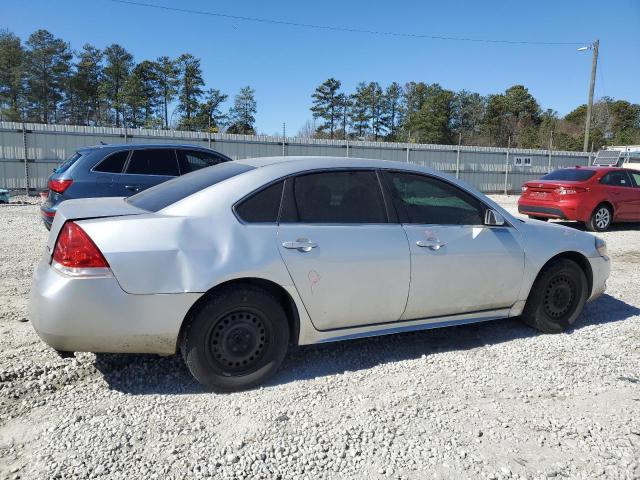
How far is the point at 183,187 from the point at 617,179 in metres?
11.1

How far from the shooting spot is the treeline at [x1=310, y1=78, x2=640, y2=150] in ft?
174

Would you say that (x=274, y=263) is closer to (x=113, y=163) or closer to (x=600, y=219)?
(x=113, y=163)

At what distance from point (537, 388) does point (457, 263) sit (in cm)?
102

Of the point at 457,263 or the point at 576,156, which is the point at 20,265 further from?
the point at 576,156

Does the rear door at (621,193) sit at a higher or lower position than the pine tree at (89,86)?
lower

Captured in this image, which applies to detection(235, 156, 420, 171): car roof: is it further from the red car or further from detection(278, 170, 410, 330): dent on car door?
the red car

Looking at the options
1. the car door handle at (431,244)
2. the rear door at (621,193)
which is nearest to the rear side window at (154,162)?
the car door handle at (431,244)

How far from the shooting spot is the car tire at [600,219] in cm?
1113

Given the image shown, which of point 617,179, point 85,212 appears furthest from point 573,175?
point 85,212

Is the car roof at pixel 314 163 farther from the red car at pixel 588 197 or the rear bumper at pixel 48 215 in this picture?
the red car at pixel 588 197

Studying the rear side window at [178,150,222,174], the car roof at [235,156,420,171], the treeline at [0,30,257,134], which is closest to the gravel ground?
the car roof at [235,156,420,171]

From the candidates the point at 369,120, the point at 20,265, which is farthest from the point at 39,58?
the point at 20,265

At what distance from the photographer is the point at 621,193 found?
11383 millimetres

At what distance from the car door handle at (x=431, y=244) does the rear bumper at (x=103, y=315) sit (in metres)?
1.67
